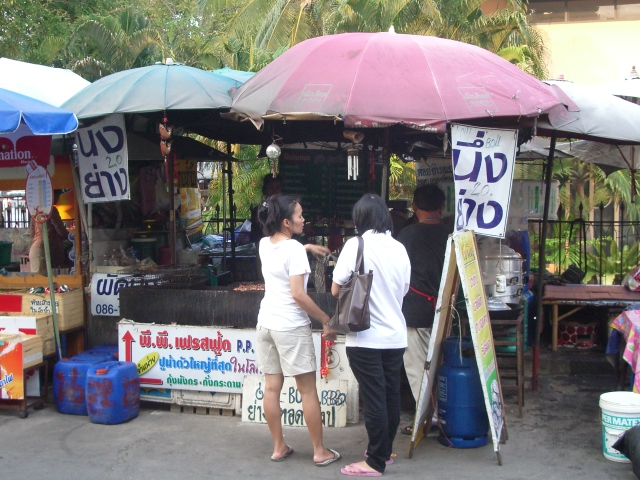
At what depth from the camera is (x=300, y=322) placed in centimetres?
462

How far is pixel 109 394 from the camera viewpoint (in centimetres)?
571

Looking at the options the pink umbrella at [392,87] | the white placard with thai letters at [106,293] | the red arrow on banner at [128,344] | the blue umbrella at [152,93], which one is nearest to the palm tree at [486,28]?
the blue umbrella at [152,93]

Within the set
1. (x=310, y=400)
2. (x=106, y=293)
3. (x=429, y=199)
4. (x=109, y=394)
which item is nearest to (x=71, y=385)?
(x=109, y=394)

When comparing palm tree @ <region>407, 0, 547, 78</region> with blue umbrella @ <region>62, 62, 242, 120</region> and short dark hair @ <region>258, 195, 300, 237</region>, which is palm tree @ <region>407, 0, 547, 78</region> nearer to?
blue umbrella @ <region>62, 62, 242, 120</region>

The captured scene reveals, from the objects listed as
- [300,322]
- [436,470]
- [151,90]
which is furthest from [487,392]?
[151,90]

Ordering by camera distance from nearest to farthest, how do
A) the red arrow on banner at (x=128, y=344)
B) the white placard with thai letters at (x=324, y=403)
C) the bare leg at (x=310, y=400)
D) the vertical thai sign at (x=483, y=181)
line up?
the bare leg at (x=310, y=400), the vertical thai sign at (x=483, y=181), the white placard with thai letters at (x=324, y=403), the red arrow on banner at (x=128, y=344)

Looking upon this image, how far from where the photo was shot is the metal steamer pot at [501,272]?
253 inches

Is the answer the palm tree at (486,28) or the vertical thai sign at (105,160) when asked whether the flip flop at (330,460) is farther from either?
the palm tree at (486,28)

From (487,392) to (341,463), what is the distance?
3.78 ft

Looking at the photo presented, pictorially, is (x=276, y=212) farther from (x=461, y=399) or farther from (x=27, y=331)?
(x=27, y=331)

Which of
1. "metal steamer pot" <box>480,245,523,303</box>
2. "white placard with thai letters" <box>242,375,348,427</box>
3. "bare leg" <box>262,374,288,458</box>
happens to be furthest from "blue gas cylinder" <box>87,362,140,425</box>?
"metal steamer pot" <box>480,245,523,303</box>

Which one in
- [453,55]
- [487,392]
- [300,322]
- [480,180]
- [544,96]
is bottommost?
[487,392]

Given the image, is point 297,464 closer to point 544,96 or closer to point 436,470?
point 436,470

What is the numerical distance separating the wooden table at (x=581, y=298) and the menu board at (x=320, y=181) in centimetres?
270
